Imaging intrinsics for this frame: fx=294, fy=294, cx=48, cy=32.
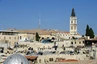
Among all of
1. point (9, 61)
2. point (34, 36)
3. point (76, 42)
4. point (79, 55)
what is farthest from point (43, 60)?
point (34, 36)

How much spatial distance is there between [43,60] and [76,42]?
14.7 m

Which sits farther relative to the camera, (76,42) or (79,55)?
(76,42)

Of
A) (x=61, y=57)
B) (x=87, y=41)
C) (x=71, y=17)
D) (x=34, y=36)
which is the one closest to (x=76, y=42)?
(x=87, y=41)

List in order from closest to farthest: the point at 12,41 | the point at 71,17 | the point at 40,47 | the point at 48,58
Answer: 1. the point at 48,58
2. the point at 40,47
3. the point at 12,41
4. the point at 71,17

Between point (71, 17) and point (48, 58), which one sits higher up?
point (71, 17)

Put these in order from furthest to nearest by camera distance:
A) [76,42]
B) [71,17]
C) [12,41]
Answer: [71,17]
[12,41]
[76,42]

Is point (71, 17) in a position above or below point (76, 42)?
above

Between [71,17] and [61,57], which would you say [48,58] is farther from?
[71,17]

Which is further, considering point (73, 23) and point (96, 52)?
point (73, 23)

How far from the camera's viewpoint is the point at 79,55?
25547mm

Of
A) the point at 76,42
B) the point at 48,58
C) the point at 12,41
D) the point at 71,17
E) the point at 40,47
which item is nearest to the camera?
the point at 48,58

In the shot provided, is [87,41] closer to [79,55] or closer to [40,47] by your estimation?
[40,47]

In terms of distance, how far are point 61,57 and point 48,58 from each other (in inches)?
Result: 49.2

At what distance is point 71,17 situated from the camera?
82000mm
